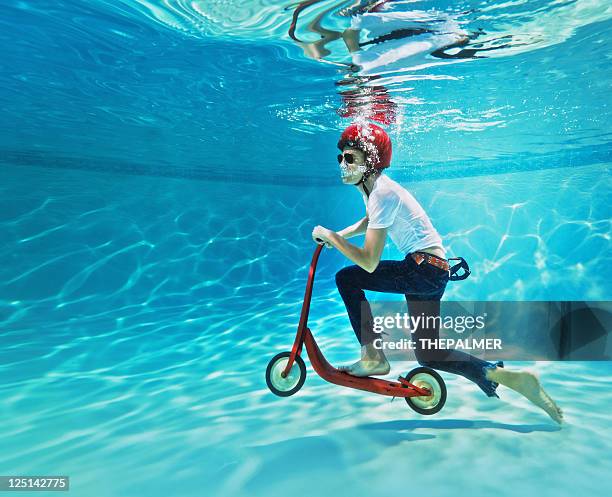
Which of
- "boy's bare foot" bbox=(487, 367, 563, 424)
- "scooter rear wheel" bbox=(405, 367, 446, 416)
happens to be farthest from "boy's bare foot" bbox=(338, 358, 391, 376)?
"boy's bare foot" bbox=(487, 367, 563, 424)

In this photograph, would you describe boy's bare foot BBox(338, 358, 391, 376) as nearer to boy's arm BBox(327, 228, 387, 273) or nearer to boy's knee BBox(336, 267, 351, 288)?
boy's knee BBox(336, 267, 351, 288)

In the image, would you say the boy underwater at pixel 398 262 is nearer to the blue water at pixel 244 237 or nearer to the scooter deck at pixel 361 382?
the scooter deck at pixel 361 382

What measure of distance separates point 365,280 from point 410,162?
1640 cm

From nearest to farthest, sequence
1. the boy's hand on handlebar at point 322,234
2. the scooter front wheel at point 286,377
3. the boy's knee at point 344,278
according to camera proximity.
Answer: the boy's hand on handlebar at point 322,234
the boy's knee at point 344,278
the scooter front wheel at point 286,377

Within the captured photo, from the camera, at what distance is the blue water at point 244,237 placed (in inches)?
133

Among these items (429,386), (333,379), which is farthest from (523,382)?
(333,379)

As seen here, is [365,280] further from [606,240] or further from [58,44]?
[606,240]

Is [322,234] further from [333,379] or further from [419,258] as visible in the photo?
[333,379]

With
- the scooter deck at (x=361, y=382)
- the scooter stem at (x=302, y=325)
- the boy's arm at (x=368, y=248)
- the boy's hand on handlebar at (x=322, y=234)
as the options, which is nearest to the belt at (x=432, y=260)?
the boy's arm at (x=368, y=248)

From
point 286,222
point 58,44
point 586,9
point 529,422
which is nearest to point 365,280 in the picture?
point 529,422

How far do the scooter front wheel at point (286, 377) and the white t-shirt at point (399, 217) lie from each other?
1.40 metres

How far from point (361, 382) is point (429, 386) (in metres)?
0.64

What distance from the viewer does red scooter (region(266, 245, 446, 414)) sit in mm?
3691

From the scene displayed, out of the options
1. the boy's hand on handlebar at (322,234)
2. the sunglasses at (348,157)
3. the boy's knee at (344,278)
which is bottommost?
the boy's knee at (344,278)
